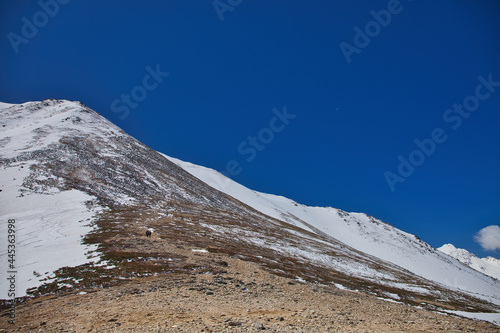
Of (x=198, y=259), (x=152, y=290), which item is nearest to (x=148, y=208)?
(x=198, y=259)

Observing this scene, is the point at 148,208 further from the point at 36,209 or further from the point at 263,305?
the point at 263,305

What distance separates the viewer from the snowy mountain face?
29641 mm

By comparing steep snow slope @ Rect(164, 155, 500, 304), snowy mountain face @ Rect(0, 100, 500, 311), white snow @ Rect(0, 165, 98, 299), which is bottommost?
white snow @ Rect(0, 165, 98, 299)

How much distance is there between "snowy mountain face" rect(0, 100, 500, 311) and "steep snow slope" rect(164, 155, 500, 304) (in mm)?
1721

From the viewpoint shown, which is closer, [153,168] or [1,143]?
[1,143]

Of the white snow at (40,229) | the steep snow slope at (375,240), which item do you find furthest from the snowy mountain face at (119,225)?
the steep snow slope at (375,240)

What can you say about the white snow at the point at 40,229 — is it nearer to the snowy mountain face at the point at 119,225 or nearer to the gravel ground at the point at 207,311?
the snowy mountain face at the point at 119,225

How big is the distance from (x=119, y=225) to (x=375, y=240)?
16491cm

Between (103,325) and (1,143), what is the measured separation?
102 m

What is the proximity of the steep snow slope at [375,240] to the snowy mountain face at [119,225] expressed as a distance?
1.72 m

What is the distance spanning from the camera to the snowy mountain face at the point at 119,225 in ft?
97.2

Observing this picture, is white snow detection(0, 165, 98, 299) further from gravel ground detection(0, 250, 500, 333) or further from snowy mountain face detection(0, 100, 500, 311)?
gravel ground detection(0, 250, 500, 333)

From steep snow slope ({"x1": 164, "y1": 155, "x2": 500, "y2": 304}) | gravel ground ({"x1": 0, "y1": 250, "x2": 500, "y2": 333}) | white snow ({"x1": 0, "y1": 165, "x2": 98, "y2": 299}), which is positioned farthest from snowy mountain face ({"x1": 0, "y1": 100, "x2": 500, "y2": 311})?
gravel ground ({"x1": 0, "y1": 250, "x2": 500, "y2": 333})

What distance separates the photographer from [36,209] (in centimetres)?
4912
